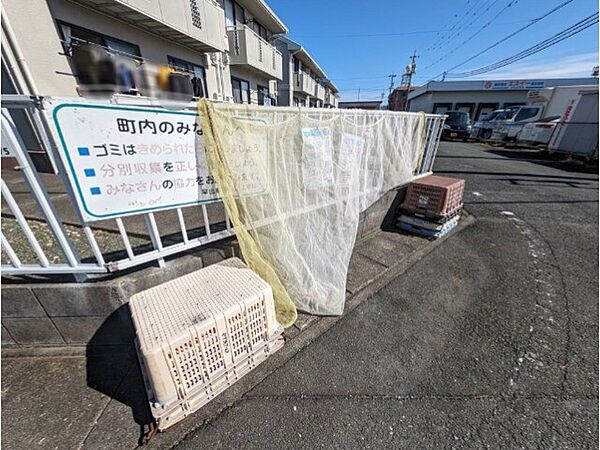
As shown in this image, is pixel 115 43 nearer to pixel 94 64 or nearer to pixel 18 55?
pixel 94 64

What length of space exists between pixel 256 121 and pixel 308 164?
69 centimetres

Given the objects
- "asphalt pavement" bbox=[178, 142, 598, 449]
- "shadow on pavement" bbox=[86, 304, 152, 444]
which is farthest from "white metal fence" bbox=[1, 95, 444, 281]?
"asphalt pavement" bbox=[178, 142, 598, 449]

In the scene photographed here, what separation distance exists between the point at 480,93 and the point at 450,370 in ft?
121

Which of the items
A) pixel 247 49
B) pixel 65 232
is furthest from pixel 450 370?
pixel 247 49

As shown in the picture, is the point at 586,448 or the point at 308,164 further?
the point at 308,164

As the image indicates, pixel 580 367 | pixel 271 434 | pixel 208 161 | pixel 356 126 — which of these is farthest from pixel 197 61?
pixel 580 367

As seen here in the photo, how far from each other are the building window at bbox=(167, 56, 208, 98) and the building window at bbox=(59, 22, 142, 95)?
2.42 m

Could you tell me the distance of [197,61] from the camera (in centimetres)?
871

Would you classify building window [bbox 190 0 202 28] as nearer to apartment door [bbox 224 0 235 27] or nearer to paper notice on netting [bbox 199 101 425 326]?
apartment door [bbox 224 0 235 27]

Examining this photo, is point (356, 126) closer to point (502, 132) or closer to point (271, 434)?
point (271, 434)

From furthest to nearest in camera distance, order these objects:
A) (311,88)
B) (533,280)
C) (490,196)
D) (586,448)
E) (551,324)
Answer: (311,88) → (490,196) → (533,280) → (551,324) → (586,448)

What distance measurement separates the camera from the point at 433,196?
3691 millimetres

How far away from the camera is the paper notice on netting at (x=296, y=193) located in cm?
194

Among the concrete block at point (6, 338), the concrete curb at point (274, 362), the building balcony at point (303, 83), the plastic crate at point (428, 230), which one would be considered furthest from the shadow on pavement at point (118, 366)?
the building balcony at point (303, 83)
